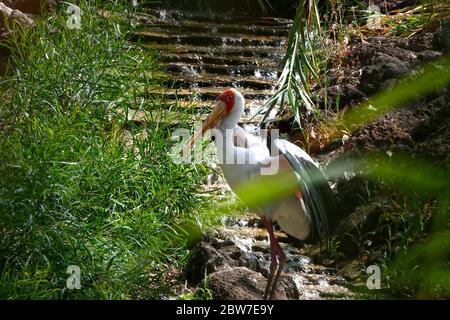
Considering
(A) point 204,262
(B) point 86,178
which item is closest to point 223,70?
(A) point 204,262

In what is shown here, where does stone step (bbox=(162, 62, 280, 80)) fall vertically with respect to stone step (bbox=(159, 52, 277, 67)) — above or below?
below

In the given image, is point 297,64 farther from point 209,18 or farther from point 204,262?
point 209,18

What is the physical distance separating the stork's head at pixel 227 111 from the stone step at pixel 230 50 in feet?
13.5

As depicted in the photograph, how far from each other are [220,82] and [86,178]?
4.45 meters

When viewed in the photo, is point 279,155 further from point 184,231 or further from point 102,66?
point 102,66

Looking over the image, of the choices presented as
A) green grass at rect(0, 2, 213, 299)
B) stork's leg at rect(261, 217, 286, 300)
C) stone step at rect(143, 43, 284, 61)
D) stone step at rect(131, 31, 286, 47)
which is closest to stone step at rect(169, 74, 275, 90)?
stone step at rect(143, 43, 284, 61)

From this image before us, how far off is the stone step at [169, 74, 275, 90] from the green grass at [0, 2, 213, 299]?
6.16ft

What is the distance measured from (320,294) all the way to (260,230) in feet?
3.65

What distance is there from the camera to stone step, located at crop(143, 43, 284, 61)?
9320 mm

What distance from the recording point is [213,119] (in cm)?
522

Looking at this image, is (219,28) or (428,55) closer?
(428,55)

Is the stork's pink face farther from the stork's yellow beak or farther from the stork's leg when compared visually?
the stork's leg

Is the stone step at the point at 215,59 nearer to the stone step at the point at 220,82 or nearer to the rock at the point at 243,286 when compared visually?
the stone step at the point at 220,82
